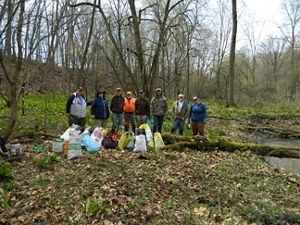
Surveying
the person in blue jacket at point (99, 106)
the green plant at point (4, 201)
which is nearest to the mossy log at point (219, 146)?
the person in blue jacket at point (99, 106)

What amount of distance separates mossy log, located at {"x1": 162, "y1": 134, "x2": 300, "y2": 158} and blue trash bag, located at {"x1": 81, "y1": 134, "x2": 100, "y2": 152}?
6.57 ft

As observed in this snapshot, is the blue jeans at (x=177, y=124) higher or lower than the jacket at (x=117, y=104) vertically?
lower

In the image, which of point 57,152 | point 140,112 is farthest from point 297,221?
point 140,112

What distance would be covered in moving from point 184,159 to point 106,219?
3319mm

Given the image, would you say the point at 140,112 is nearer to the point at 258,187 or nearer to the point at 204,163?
the point at 204,163

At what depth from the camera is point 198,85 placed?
34875mm

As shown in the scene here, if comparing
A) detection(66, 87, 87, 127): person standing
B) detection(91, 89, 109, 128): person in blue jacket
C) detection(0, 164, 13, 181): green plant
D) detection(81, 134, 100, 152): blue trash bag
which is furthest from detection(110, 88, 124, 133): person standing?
detection(0, 164, 13, 181): green plant

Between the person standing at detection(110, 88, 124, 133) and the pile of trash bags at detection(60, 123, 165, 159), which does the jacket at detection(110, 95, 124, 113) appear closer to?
the person standing at detection(110, 88, 124, 133)

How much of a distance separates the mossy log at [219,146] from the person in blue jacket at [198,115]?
127cm

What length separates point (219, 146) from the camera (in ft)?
28.6

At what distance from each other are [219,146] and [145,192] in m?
4.22

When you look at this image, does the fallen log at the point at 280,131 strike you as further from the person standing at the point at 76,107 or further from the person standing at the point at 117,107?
the person standing at the point at 76,107

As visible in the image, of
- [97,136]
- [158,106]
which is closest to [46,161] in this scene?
[97,136]

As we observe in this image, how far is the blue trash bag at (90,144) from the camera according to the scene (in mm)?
7243
